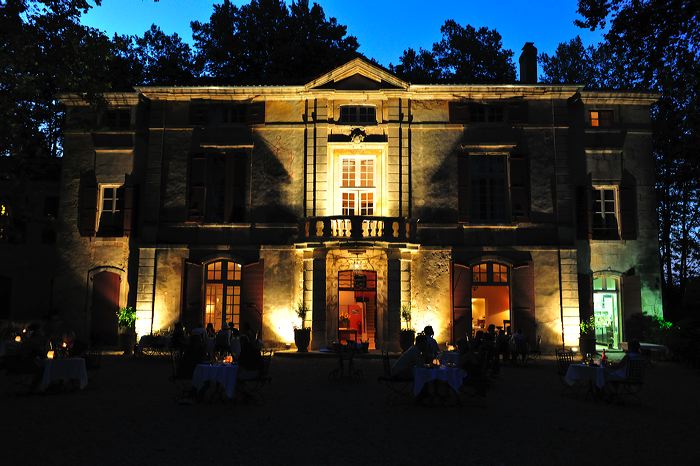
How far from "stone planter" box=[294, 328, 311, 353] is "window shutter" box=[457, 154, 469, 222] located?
6594mm

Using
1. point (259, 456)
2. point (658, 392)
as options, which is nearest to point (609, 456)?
point (259, 456)

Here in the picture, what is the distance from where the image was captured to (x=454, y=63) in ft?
104

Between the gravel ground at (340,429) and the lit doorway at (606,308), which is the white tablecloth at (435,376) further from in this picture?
the lit doorway at (606,308)

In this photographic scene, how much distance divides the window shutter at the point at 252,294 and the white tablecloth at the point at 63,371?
28.9ft

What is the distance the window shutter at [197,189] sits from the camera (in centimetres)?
2055

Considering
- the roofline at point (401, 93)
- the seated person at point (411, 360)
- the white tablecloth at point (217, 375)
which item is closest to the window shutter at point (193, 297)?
the roofline at point (401, 93)

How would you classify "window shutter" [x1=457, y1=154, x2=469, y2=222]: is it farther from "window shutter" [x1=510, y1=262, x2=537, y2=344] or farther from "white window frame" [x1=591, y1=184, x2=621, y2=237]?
"white window frame" [x1=591, y1=184, x2=621, y2=237]

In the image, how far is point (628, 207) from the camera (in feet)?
67.5

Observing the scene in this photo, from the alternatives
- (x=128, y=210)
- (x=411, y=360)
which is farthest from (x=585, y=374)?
(x=128, y=210)

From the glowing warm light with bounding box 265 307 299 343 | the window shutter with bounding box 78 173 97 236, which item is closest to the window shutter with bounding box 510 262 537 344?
the glowing warm light with bounding box 265 307 299 343

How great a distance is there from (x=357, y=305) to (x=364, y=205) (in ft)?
11.7

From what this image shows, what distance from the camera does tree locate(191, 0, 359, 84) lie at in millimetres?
A: 29406

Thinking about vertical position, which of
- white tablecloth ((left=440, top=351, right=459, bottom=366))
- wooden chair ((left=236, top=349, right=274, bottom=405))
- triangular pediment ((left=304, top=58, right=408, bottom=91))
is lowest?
wooden chair ((left=236, top=349, right=274, bottom=405))

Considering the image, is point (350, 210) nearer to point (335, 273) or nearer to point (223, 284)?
point (335, 273)
